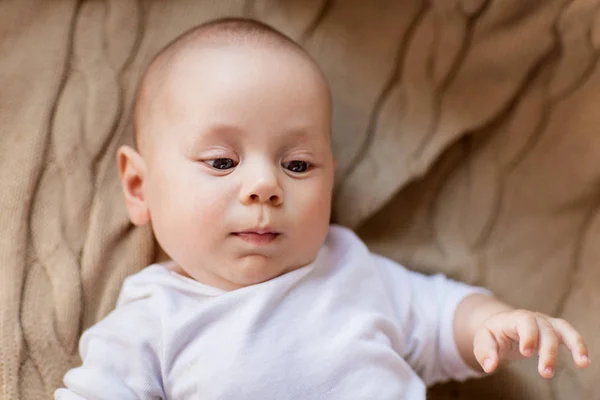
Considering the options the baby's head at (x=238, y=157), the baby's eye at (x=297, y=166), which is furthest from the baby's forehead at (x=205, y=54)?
the baby's eye at (x=297, y=166)

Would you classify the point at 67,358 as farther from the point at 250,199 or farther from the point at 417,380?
the point at 417,380

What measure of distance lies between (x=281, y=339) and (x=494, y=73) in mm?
555

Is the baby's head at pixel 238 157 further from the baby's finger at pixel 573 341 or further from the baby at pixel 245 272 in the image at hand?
the baby's finger at pixel 573 341

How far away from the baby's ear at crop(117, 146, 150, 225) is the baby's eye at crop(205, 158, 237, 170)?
0.15 meters

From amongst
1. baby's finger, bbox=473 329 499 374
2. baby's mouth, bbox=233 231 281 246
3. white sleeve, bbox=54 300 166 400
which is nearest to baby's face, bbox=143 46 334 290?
baby's mouth, bbox=233 231 281 246

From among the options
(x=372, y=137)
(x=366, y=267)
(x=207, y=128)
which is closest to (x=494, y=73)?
(x=372, y=137)

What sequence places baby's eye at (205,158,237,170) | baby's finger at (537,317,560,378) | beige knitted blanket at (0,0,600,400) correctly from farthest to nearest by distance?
beige knitted blanket at (0,0,600,400)
baby's eye at (205,158,237,170)
baby's finger at (537,317,560,378)

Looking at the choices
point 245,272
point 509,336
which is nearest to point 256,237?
point 245,272

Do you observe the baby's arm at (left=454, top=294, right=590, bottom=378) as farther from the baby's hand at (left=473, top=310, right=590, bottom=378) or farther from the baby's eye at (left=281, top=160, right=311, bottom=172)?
the baby's eye at (left=281, top=160, right=311, bottom=172)

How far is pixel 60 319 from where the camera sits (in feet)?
3.58

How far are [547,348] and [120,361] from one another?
1.89 feet

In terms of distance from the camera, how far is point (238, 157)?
0.99m

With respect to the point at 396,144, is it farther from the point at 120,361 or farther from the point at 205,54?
the point at 120,361

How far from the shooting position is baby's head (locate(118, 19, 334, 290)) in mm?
972
